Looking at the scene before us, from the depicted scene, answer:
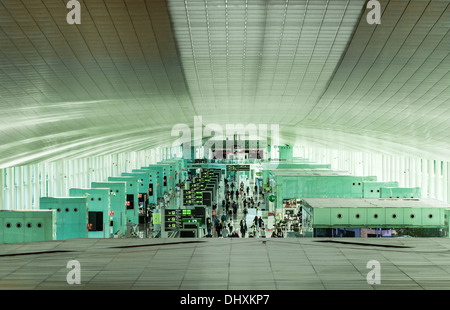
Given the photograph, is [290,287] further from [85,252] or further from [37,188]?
[37,188]

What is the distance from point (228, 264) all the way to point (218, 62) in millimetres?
6736

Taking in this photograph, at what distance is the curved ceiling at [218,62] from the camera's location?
10.1 m

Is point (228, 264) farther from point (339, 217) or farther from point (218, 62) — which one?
point (339, 217)

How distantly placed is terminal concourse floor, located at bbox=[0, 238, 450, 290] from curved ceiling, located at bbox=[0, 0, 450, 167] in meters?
4.38

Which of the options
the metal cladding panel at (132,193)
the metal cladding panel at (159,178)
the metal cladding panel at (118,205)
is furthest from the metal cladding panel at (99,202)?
the metal cladding panel at (159,178)

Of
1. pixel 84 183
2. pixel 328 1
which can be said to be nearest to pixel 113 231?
pixel 84 183

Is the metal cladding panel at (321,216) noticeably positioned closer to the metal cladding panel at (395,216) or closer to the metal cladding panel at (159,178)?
the metal cladding panel at (395,216)

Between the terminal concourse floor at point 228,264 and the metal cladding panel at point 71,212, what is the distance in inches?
282

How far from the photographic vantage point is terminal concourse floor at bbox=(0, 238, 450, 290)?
25.6 feet

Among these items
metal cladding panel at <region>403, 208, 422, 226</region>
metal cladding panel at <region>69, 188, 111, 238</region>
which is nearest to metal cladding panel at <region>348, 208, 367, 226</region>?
metal cladding panel at <region>403, 208, 422, 226</region>

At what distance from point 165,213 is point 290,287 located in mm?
15910

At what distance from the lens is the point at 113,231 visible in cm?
2828

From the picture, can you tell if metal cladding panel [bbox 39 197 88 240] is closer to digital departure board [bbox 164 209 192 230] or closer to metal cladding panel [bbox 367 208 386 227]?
digital departure board [bbox 164 209 192 230]

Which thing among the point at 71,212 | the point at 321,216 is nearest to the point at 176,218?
the point at 71,212
